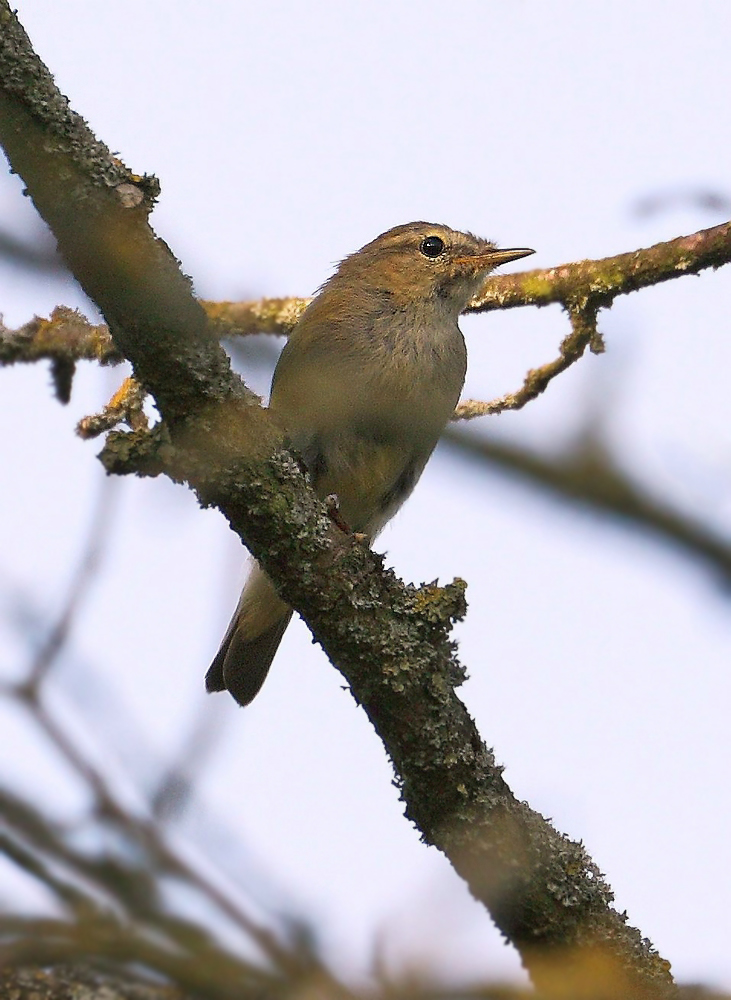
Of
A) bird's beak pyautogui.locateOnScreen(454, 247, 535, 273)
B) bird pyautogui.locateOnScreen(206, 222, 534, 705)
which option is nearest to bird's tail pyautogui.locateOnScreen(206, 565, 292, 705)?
bird pyautogui.locateOnScreen(206, 222, 534, 705)

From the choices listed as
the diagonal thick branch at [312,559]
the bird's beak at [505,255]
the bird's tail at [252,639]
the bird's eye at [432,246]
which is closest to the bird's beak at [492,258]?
the bird's beak at [505,255]

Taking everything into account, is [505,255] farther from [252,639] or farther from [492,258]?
[252,639]

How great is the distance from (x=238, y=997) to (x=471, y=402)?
4.17 m

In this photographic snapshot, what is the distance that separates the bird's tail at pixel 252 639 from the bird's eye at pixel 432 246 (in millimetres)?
1822

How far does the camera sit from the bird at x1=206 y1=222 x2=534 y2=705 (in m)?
5.82

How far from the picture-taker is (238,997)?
68.6 inches

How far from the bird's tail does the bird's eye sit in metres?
1.82

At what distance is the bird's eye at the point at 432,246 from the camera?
22.2 ft

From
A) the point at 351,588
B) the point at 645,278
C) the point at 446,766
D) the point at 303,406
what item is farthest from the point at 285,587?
the point at 645,278

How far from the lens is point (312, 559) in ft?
12.8

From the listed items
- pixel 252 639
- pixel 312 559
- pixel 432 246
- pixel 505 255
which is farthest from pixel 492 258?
pixel 312 559

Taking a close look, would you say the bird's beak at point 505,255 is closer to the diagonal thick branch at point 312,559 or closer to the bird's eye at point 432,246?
the bird's eye at point 432,246

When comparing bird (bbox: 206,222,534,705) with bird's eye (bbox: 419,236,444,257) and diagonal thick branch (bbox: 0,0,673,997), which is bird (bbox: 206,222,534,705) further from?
diagonal thick branch (bbox: 0,0,673,997)

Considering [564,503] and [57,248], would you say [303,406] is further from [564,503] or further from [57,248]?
[564,503]
